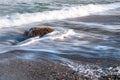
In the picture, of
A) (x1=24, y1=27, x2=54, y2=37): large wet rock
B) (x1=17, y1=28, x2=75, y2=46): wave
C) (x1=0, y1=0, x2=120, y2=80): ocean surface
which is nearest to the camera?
(x1=0, y1=0, x2=120, y2=80): ocean surface

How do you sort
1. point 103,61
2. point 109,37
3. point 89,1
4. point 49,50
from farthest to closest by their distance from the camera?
1. point 89,1
2. point 109,37
3. point 49,50
4. point 103,61

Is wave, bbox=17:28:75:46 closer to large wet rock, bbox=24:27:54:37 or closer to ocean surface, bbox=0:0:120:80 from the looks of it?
ocean surface, bbox=0:0:120:80

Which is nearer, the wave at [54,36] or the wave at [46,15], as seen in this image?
the wave at [54,36]

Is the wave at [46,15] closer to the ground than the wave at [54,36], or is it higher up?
higher up

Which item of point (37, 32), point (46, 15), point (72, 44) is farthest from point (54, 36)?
point (46, 15)

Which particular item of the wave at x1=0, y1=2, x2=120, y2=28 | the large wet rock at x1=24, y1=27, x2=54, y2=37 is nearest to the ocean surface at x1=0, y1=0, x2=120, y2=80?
the wave at x1=0, y1=2, x2=120, y2=28

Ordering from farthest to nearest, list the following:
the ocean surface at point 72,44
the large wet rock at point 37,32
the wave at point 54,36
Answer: the large wet rock at point 37,32, the wave at point 54,36, the ocean surface at point 72,44

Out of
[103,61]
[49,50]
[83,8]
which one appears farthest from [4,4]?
[103,61]

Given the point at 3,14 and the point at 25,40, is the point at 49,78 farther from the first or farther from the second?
the point at 3,14

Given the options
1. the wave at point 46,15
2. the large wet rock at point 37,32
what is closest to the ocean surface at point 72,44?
the wave at point 46,15

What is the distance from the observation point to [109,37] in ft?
27.9

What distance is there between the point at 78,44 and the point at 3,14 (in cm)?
588

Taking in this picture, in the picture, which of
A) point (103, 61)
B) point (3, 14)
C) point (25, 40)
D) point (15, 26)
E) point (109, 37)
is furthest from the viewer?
point (3, 14)

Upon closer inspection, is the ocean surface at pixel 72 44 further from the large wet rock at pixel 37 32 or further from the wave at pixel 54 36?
the large wet rock at pixel 37 32
